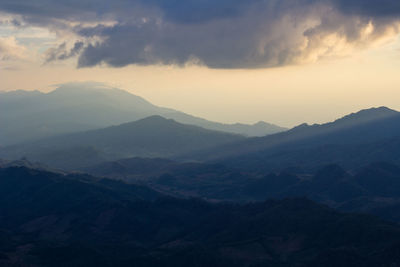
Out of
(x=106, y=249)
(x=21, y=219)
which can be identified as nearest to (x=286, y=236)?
(x=106, y=249)

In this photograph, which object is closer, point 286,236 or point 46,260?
point 46,260

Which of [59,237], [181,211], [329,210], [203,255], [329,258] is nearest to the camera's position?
[329,258]

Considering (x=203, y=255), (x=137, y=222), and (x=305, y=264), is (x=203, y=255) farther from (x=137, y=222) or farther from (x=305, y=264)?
(x=137, y=222)

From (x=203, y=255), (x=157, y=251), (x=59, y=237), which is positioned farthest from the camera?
(x=59, y=237)

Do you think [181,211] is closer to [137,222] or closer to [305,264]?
[137,222]

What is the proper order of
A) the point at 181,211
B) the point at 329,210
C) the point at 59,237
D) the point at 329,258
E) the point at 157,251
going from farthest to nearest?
1. the point at 181,211
2. the point at 59,237
3. the point at 329,210
4. the point at 157,251
5. the point at 329,258

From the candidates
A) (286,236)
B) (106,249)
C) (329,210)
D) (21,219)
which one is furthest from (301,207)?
(21,219)
